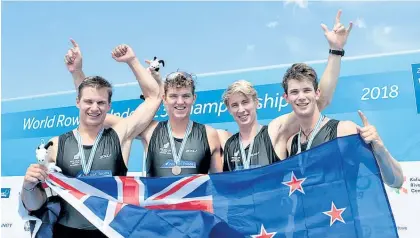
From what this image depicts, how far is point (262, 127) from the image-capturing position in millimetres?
3684

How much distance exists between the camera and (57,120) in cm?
709

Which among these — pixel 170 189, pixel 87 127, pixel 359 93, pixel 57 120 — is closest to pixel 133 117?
pixel 87 127

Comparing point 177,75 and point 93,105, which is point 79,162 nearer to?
point 93,105

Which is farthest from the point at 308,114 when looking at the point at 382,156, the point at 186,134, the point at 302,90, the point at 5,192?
the point at 5,192

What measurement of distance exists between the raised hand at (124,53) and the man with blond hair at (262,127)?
40.8 inches

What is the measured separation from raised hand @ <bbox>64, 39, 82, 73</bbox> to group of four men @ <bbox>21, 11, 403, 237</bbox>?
48 cm

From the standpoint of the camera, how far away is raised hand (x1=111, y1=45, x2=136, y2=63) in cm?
401

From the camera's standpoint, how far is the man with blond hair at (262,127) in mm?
3494

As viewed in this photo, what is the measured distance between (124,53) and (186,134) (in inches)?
39.7

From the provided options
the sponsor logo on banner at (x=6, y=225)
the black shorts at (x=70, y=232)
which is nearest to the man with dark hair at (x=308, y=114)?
the black shorts at (x=70, y=232)

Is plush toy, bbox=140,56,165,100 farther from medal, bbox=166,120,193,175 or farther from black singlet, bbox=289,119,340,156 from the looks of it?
black singlet, bbox=289,119,340,156

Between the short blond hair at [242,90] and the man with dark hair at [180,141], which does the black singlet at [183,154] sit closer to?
the man with dark hair at [180,141]

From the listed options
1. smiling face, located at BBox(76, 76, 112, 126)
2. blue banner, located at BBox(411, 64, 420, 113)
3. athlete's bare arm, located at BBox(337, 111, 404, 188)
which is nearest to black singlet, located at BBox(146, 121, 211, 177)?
smiling face, located at BBox(76, 76, 112, 126)

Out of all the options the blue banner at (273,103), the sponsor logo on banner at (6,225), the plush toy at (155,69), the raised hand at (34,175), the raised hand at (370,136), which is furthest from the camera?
the sponsor logo on banner at (6,225)
